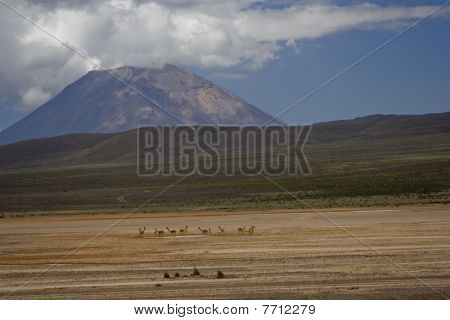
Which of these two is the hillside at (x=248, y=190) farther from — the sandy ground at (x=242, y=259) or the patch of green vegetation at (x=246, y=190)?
the sandy ground at (x=242, y=259)

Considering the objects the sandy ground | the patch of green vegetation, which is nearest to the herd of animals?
the sandy ground

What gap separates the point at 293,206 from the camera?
5912cm

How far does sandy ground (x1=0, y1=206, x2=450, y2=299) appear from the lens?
849 inches

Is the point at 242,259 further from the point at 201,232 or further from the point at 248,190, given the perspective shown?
the point at 248,190

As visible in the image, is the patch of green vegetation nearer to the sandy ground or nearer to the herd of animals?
the sandy ground

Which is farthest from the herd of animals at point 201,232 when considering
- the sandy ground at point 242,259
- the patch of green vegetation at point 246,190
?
the patch of green vegetation at point 246,190

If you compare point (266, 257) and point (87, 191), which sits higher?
point (87, 191)

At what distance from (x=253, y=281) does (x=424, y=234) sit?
47.8ft

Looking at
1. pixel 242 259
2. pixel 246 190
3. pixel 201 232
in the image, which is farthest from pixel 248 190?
pixel 242 259

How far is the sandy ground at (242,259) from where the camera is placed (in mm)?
21562
